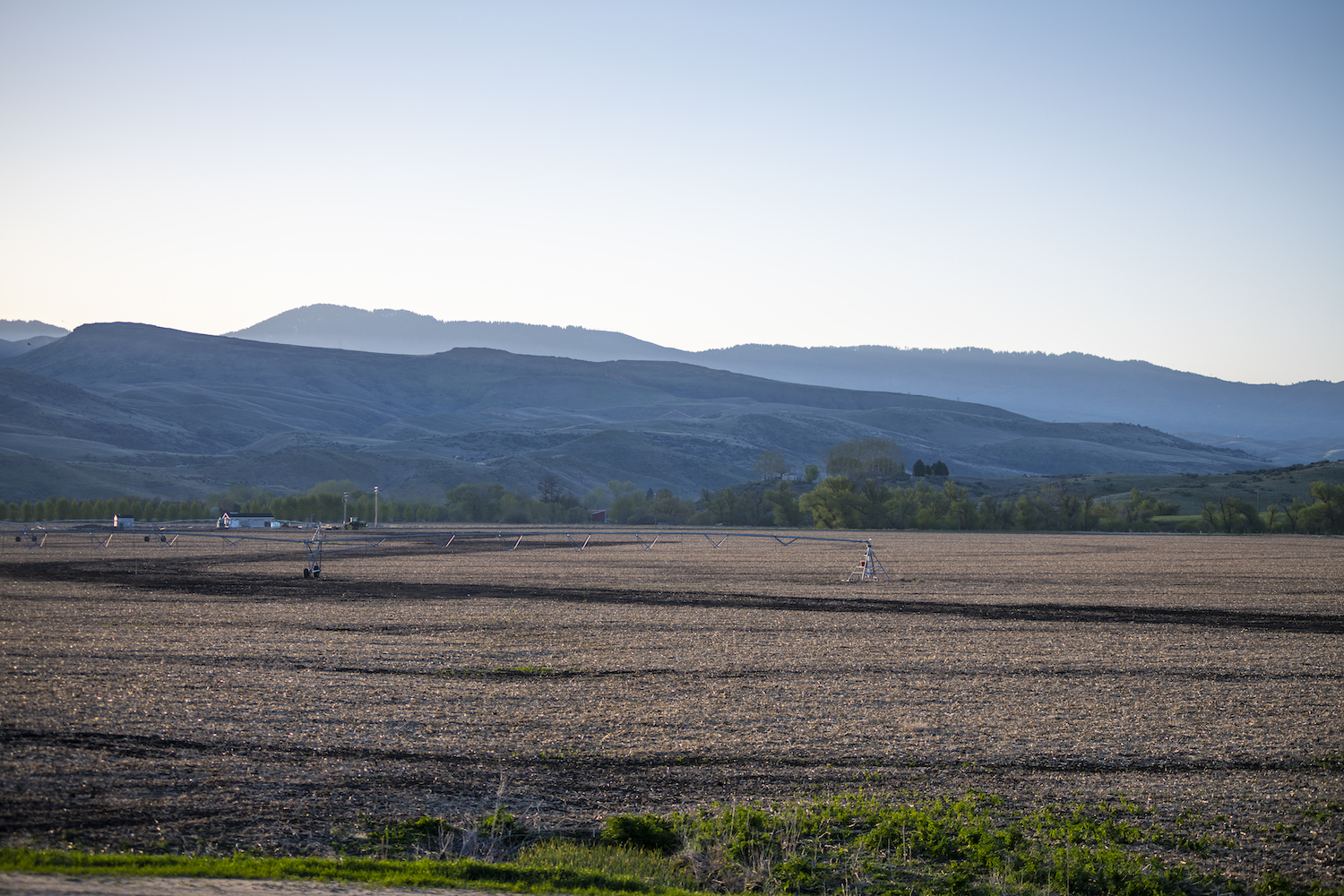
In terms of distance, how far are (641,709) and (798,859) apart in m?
5.94

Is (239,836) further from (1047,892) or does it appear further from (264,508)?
(264,508)

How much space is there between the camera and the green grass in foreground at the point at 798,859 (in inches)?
338

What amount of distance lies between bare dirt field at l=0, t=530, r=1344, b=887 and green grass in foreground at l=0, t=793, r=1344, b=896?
0.44 m

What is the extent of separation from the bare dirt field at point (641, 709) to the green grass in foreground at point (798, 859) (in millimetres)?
439

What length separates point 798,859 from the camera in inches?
374

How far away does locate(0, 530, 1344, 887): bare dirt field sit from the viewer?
1062 cm

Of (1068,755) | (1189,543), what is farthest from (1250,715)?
(1189,543)

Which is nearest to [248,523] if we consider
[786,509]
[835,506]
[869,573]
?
[786,509]

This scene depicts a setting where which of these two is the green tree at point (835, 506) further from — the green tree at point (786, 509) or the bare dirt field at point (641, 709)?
the bare dirt field at point (641, 709)

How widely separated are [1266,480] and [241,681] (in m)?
129

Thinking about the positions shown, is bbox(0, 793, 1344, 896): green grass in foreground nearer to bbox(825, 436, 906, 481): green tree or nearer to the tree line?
the tree line

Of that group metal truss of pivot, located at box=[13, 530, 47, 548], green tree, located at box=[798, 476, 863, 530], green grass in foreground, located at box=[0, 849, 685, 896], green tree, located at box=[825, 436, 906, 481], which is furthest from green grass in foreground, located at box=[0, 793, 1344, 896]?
green tree, located at box=[825, 436, 906, 481]

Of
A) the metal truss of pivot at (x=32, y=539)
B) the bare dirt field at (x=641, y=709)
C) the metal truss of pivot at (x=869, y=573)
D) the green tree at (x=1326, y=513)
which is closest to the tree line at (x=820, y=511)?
the green tree at (x=1326, y=513)

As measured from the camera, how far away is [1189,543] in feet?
222
